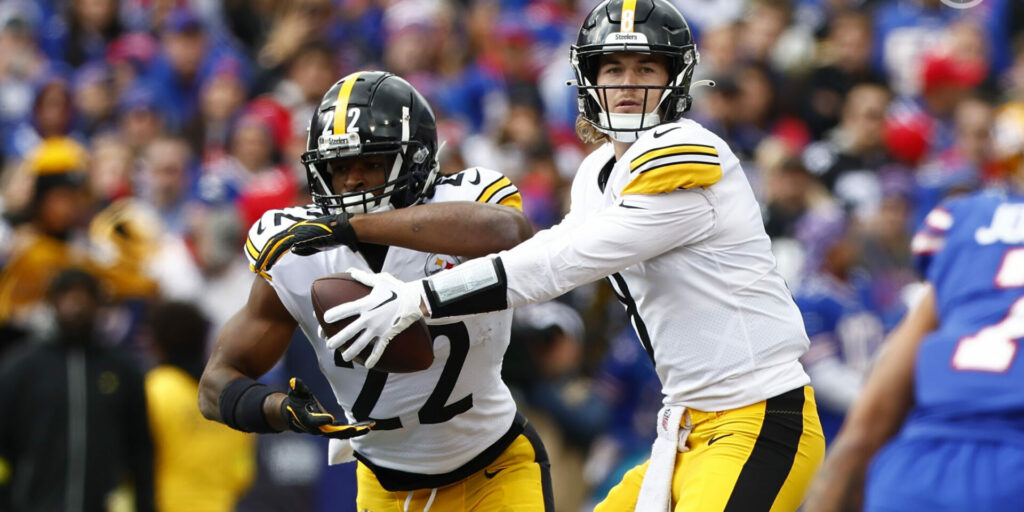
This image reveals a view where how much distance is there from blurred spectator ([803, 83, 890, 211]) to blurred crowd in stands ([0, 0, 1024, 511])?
16mm

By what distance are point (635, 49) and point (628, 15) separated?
13 cm

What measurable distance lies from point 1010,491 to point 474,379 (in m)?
1.83

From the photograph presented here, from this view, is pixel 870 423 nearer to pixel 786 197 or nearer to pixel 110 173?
pixel 786 197

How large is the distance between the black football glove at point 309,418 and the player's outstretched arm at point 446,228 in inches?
18.7

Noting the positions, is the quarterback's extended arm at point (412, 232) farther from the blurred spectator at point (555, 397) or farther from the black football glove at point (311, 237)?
the blurred spectator at point (555, 397)

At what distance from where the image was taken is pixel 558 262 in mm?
3949

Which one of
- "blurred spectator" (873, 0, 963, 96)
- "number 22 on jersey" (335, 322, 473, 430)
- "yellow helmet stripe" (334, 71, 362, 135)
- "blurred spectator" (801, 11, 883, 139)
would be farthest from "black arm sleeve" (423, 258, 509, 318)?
"blurred spectator" (873, 0, 963, 96)

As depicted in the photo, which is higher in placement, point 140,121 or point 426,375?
point 140,121

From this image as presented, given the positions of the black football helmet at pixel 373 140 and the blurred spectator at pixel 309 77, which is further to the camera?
the blurred spectator at pixel 309 77

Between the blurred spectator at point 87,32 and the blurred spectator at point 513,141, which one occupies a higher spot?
the blurred spectator at point 87,32

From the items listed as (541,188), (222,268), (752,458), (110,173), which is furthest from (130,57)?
(752,458)

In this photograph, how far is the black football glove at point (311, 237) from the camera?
13.3 ft

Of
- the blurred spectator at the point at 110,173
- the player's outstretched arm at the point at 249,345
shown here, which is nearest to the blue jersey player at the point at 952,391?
the player's outstretched arm at the point at 249,345

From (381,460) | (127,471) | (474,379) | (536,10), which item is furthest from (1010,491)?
(536,10)
